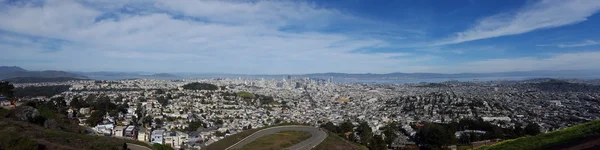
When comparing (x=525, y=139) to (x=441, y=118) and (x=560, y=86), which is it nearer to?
(x=441, y=118)

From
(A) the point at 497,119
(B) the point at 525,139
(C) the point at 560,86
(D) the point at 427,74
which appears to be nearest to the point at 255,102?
(A) the point at 497,119

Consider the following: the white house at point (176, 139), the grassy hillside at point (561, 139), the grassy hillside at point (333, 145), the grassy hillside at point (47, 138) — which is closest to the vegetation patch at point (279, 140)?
the grassy hillside at point (333, 145)

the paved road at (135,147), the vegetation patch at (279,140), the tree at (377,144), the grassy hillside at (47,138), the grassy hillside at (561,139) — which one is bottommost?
the tree at (377,144)

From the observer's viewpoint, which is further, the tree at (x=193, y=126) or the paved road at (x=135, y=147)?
the tree at (x=193, y=126)

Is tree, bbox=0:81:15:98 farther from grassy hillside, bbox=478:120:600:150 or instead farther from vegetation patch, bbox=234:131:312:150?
grassy hillside, bbox=478:120:600:150

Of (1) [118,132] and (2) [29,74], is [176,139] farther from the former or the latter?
(2) [29,74]

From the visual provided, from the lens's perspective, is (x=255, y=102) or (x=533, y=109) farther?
(x=255, y=102)

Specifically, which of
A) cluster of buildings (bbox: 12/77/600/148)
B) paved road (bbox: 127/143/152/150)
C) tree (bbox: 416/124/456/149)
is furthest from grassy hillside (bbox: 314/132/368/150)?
paved road (bbox: 127/143/152/150)

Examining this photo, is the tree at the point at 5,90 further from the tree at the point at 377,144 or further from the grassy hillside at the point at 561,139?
the grassy hillside at the point at 561,139
